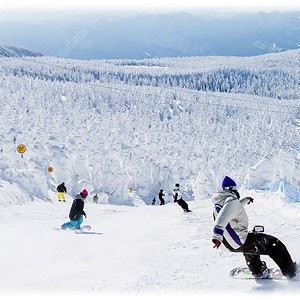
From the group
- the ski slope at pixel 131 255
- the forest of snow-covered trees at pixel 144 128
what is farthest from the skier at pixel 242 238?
the forest of snow-covered trees at pixel 144 128

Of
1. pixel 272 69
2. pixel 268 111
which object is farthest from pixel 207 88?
pixel 268 111

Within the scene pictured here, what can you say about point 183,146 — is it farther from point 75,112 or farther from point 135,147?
point 75,112

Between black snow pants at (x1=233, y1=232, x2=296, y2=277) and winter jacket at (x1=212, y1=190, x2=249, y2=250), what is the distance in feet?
0.29

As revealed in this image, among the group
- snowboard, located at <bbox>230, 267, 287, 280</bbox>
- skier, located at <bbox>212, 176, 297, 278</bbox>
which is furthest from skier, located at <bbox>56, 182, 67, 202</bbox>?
skier, located at <bbox>212, 176, 297, 278</bbox>

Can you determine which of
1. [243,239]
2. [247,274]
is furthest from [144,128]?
[243,239]

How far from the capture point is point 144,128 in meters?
79.3

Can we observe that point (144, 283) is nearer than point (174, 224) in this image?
Yes

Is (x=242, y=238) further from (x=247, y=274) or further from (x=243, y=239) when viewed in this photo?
(x=247, y=274)

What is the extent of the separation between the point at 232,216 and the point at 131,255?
9.64ft

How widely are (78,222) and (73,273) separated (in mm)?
3873

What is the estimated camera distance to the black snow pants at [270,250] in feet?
16.8

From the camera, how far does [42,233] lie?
977 centimetres

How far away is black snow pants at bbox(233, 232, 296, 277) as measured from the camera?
512cm

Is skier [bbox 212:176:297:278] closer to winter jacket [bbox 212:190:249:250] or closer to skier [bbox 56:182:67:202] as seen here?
winter jacket [bbox 212:190:249:250]
